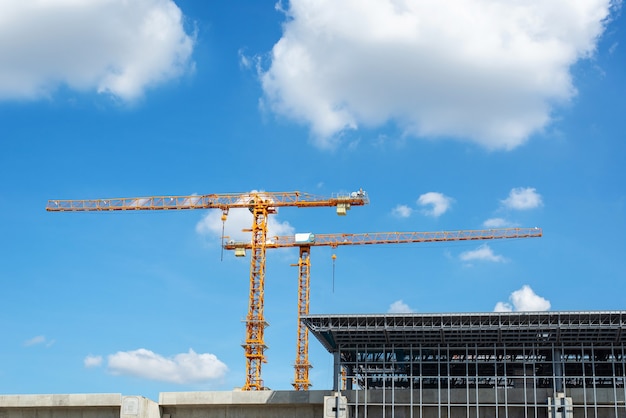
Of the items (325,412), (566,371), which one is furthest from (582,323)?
(325,412)

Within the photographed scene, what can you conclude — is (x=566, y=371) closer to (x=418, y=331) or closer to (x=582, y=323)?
(x=582, y=323)

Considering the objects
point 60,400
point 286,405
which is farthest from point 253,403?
point 60,400

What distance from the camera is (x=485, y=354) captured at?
87938 millimetres

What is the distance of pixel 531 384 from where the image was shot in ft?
298

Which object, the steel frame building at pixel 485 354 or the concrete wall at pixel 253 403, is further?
the concrete wall at pixel 253 403

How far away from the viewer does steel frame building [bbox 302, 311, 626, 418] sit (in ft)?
269

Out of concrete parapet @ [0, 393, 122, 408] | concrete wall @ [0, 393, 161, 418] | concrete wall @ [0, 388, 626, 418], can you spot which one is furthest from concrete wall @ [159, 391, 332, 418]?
concrete parapet @ [0, 393, 122, 408]

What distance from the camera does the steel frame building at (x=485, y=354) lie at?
269ft

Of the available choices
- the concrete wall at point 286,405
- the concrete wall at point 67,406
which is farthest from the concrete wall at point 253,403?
the concrete wall at point 67,406

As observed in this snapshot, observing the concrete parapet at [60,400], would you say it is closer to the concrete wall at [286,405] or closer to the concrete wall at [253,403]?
the concrete wall at [286,405]

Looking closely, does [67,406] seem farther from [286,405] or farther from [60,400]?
[286,405]

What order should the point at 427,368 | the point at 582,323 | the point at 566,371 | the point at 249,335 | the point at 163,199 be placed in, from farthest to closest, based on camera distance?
the point at 163,199 → the point at 249,335 → the point at 427,368 → the point at 566,371 → the point at 582,323

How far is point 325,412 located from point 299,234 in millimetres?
89504

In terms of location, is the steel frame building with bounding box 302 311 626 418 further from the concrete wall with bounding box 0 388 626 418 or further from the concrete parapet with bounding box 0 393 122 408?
the concrete parapet with bounding box 0 393 122 408
